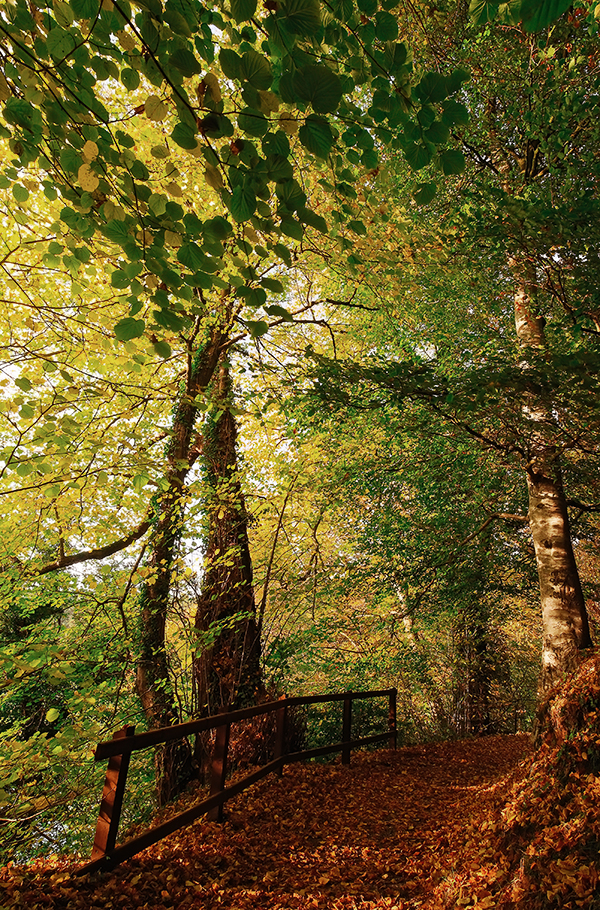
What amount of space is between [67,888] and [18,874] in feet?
1.31

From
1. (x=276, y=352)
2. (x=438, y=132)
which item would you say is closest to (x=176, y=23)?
(x=438, y=132)

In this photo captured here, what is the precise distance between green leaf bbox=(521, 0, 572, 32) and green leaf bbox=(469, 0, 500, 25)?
0.24m

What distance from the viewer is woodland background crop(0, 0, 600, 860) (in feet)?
7.50

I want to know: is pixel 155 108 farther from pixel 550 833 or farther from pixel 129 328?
pixel 550 833

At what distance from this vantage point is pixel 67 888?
304cm

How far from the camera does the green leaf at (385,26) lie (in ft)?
6.31

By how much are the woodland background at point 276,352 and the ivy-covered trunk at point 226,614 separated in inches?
1.9

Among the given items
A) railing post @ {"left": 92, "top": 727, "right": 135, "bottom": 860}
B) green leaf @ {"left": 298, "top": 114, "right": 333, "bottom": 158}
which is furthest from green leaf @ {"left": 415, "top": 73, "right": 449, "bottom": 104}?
railing post @ {"left": 92, "top": 727, "right": 135, "bottom": 860}

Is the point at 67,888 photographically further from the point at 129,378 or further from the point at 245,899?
the point at 129,378

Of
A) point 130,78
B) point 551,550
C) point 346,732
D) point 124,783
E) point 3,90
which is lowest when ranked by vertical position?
point 346,732

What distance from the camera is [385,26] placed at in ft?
6.41

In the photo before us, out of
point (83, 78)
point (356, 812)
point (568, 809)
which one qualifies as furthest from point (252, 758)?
point (83, 78)

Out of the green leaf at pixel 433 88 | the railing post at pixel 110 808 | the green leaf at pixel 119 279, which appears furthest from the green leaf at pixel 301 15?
the railing post at pixel 110 808

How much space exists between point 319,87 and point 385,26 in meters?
0.72
